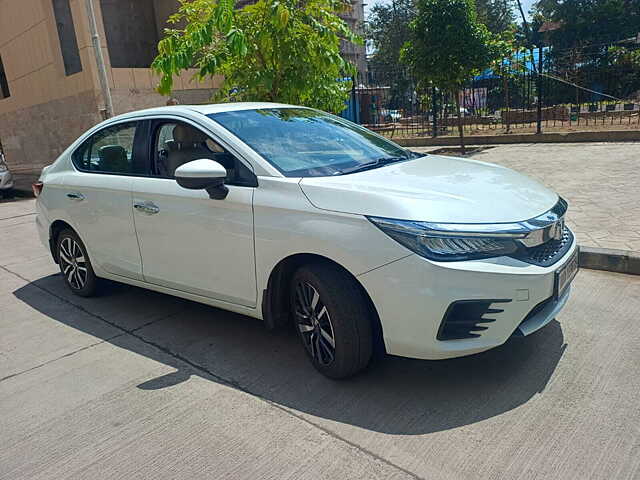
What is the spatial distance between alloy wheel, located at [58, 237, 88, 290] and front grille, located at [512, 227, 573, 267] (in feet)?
12.2

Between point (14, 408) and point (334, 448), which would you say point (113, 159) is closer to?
point (14, 408)

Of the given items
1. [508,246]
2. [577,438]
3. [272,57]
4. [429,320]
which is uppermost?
[272,57]

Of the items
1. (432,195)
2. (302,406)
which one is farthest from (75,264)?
(432,195)

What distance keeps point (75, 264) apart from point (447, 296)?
12.1 ft

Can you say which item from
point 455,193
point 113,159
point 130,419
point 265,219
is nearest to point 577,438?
point 455,193

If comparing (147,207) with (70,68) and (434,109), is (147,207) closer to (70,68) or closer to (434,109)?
(434,109)

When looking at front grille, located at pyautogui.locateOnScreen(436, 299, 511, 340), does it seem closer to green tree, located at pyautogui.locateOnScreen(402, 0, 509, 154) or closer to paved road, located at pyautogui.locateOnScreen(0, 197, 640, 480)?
paved road, located at pyautogui.locateOnScreen(0, 197, 640, 480)

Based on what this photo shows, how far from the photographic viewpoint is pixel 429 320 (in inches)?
109

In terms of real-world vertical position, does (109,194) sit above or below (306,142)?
below

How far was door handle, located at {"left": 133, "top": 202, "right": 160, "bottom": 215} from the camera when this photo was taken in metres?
3.91

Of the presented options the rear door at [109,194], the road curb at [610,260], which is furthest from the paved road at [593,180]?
the rear door at [109,194]

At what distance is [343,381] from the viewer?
323cm

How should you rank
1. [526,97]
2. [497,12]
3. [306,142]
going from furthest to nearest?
1. [497,12]
2. [526,97]
3. [306,142]

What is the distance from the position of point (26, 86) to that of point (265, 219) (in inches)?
855
